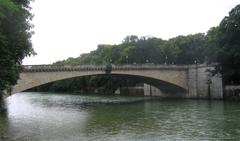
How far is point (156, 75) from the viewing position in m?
72.9

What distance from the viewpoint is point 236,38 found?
194 ft

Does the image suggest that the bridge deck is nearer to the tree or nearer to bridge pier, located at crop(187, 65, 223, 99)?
bridge pier, located at crop(187, 65, 223, 99)

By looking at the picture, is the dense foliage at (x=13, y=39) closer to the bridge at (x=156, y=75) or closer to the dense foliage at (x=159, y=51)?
the bridge at (x=156, y=75)

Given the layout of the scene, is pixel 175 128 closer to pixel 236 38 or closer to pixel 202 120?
pixel 202 120

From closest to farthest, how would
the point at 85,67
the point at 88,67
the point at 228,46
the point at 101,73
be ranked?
1. the point at 228,46
2. the point at 85,67
3. the point at 88,67
4. the point at 101,73

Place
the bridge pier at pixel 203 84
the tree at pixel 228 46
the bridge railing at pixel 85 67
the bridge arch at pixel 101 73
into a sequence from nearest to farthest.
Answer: the bridge arch at pixel 101 73
the tree at pixel 228 46
the bridge railing at pixel 85 67
the bridge pier at pixel 203 84

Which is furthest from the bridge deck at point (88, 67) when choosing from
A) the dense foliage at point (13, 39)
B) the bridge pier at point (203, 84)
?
the dense foliage at point (13, 39)

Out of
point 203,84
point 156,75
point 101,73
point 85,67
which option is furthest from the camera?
point 156,75

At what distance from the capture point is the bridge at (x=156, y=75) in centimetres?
5901

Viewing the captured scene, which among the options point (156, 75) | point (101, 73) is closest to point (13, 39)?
point (101, 73)

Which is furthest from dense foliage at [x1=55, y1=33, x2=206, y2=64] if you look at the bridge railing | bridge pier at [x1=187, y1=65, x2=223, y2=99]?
the bridge railing

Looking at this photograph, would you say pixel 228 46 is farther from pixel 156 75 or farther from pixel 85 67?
pixel 85 67

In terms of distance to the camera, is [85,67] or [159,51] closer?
[85,67]

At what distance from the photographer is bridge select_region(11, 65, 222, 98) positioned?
59.0 metres
